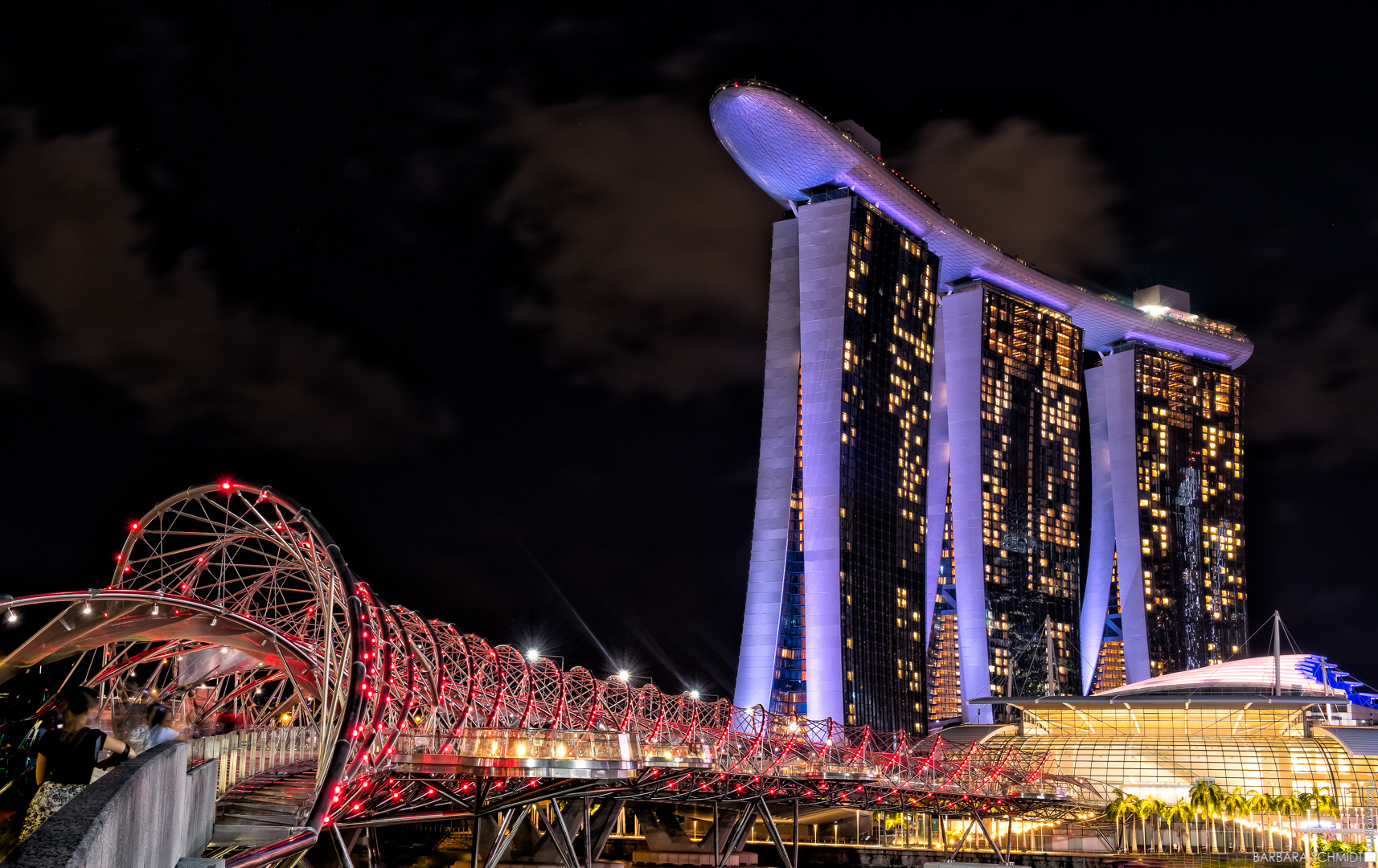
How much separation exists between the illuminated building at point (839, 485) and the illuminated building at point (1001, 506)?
71.6 ft

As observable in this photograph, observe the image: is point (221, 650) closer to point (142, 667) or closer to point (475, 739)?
point (475, 739)

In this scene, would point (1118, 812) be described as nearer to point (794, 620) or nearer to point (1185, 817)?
point (1185, 817)

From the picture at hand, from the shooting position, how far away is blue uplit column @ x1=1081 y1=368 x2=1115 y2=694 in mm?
175875

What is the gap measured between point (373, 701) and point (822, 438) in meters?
93.6

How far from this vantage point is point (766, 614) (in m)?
113

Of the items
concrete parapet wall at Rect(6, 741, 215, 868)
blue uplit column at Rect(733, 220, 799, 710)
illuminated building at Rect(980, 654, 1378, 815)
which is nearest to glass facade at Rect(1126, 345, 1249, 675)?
illuminated building at Rect(980, 654, 1378, 815)

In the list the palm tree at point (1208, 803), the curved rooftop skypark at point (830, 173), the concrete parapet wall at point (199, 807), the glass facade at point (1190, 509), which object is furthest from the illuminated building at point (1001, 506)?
the concrete parapet wall at point (199, 807)

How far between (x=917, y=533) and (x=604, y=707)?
3032 inches

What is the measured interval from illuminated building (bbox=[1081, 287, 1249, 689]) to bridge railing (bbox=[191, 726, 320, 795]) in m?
147

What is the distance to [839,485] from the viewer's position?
115500 millimetres

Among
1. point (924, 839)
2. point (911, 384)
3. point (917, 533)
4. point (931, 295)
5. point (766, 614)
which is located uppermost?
point (931, 295)

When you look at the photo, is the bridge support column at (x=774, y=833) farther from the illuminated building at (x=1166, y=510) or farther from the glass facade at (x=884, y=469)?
the illuminated building at (x=1166, y=510)

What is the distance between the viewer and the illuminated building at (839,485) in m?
113

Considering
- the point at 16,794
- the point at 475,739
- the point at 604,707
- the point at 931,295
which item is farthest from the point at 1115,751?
the point at 16,794
